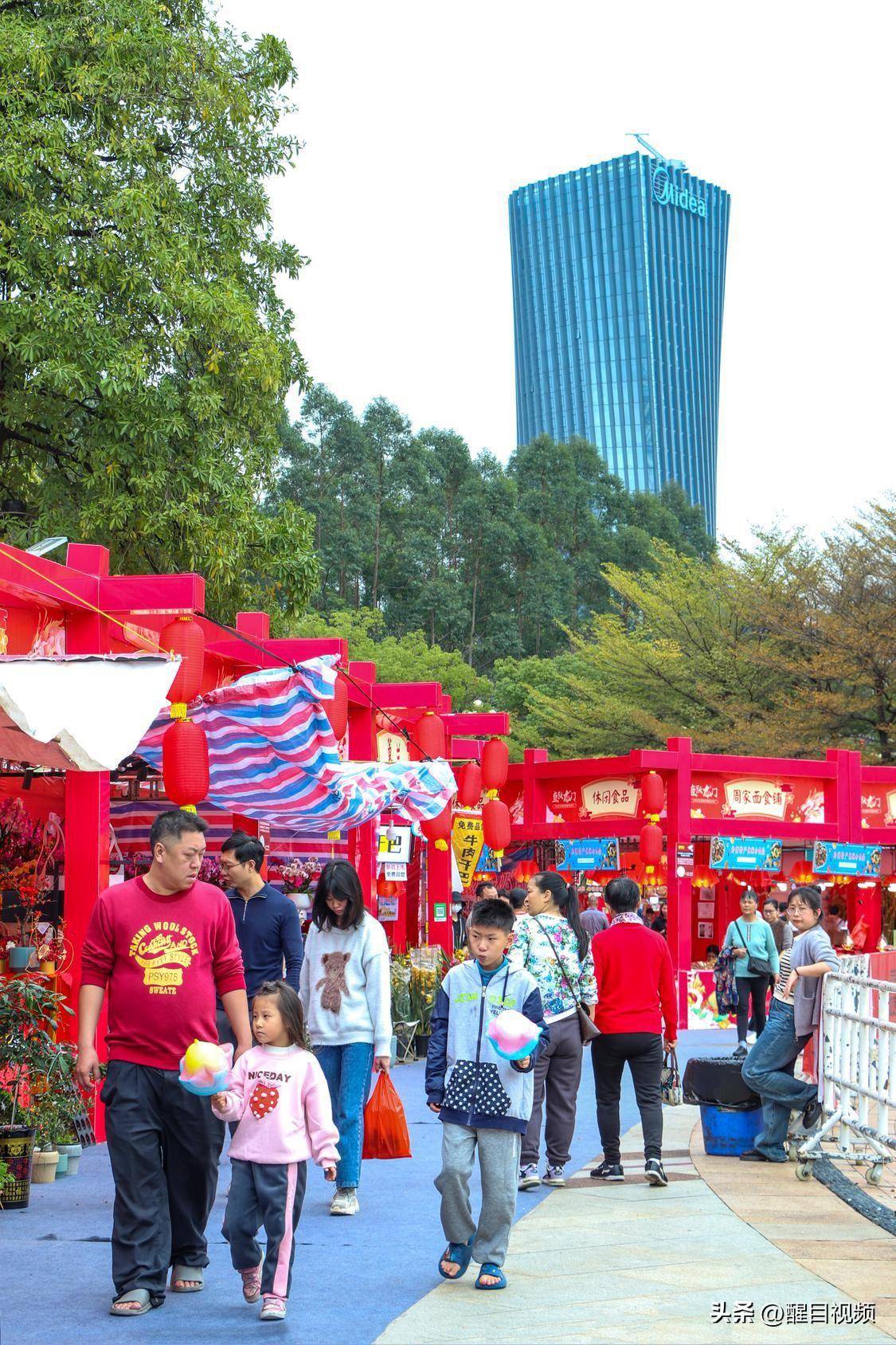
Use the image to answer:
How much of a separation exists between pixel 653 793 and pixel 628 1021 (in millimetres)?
14559

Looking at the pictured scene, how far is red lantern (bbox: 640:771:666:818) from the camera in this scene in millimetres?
22359

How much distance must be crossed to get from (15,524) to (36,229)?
3.62 metres

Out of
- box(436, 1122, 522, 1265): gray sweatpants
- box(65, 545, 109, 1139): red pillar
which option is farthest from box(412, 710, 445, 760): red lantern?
box(436, 1122, 522, 1265): gray sweatpants

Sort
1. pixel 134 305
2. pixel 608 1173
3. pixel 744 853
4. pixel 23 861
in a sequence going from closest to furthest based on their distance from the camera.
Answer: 1. pixel 608 1173
2. pixel 23 861
3. pixel 134 305
4. pixel 744 853

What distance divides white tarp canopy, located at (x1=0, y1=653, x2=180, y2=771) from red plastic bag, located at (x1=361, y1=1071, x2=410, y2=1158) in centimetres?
214

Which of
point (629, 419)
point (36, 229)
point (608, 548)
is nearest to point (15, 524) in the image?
point (36, 229)

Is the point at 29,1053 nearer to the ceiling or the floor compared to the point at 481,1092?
nearer to the floor

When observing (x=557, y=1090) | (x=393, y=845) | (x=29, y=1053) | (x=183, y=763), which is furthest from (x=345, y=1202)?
(x=393, y=845)

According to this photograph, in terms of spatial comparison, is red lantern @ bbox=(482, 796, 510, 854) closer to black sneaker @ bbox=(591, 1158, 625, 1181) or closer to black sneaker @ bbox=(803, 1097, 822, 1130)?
black sneaker @ bbox=(803, 1097, 822, 1130)

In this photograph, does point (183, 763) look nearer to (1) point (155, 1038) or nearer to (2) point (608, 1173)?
(2) point (608, 1173)

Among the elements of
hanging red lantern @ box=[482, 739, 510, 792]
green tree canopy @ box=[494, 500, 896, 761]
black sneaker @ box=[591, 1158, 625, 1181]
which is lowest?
black sneaker @ box=[591, 1158, 625, 1181]

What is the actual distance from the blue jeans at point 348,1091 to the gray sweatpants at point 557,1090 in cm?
122

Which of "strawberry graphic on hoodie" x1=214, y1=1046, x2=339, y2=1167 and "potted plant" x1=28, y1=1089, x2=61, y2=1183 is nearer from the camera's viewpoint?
"strawberry graphic on hoodie" x1=214, y1=1046, x2=339, y2=1167

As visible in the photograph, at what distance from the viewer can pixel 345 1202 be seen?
6.90 metres
